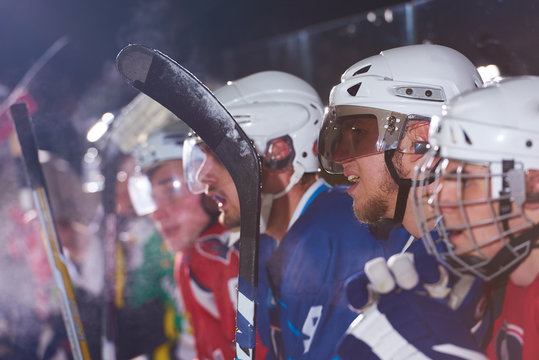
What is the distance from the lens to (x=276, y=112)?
6.72ft

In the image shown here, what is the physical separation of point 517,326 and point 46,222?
1619 mm

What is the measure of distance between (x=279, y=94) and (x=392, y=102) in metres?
0.64

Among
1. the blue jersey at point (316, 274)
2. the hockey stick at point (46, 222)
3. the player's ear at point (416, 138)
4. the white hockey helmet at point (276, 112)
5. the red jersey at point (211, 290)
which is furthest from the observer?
the red jersey at point (211, 290)

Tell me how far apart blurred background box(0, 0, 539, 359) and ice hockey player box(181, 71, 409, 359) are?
0.82 metres

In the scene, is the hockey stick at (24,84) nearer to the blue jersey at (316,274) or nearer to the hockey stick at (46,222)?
the hockey stick at (46,222)

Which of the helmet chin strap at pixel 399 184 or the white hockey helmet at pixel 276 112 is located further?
the white hockey helmet at pixel 276 112

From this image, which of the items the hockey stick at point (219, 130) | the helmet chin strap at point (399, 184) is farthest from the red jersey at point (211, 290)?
the helmet chin strap at point (399, 184)

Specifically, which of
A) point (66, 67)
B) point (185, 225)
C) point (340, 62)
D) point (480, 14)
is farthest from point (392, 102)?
point (66, 67)

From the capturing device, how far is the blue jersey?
5.71 feet

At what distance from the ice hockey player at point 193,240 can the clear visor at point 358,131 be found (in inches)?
37.9

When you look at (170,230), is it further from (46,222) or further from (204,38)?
(204,38)

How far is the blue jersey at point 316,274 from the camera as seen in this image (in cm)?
174

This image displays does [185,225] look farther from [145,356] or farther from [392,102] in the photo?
[392,102]

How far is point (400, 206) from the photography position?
163 cm
